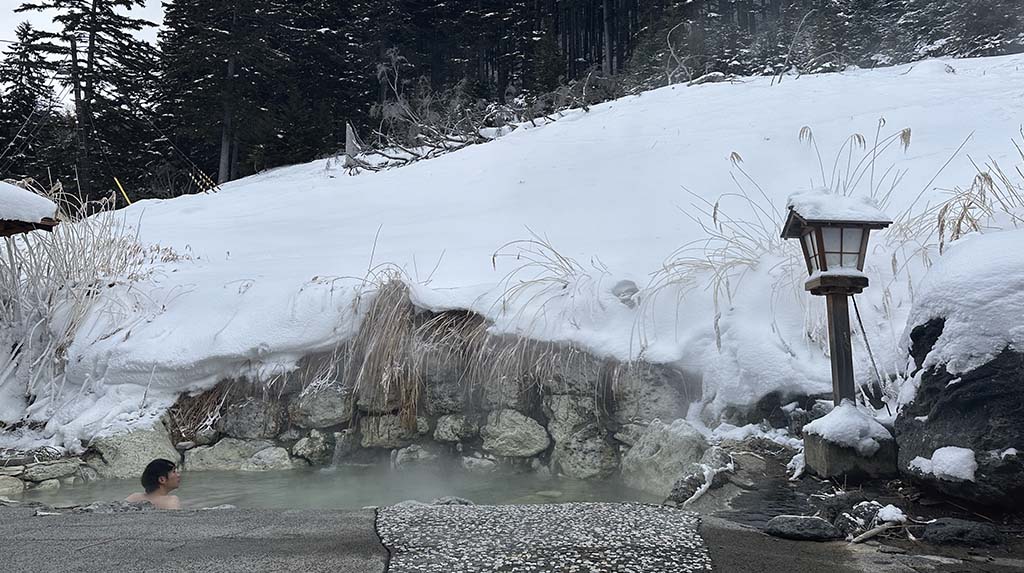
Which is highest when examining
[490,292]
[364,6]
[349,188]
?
[364,6]

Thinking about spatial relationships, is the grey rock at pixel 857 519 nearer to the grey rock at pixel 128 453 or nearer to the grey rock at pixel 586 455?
the grey rock at pixel 586 455

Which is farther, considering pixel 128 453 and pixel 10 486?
pixel 128 453

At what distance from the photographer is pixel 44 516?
2.20 meters

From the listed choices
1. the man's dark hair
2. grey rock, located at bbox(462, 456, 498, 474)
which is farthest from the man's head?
grey rock, located at bbox(462, 456, 498, 474)

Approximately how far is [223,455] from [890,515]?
351cm

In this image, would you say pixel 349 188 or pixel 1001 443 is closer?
pixel 1001 443

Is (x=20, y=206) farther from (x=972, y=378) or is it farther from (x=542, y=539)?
(x=972, y=378)

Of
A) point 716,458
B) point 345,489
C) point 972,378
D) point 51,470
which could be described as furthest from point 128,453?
point 972,378

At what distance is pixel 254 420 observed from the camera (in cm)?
412

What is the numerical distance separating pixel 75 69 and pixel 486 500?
48.4 feet

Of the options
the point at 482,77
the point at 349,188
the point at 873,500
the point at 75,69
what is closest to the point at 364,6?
the point at 482,77

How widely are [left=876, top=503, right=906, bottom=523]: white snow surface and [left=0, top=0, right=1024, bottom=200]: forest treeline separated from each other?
9321 millimetres

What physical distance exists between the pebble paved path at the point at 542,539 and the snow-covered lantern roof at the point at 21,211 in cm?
189

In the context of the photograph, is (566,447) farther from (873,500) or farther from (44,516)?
(44,516)
